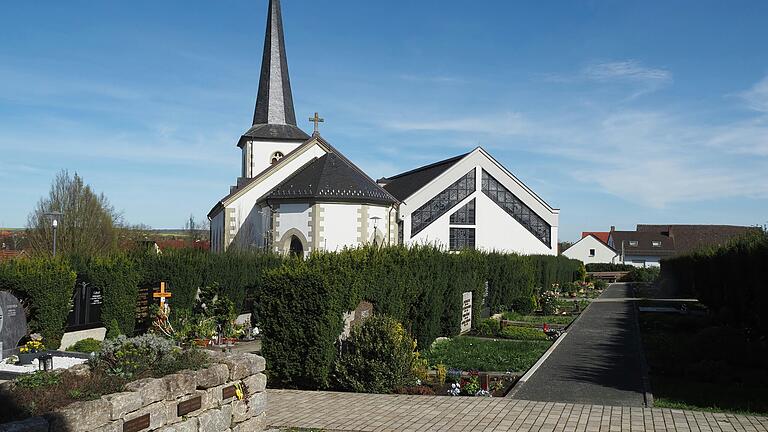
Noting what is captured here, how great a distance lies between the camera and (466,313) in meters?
22.1

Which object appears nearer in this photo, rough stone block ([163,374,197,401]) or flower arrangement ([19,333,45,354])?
rough stone block ([163,374,197,401])

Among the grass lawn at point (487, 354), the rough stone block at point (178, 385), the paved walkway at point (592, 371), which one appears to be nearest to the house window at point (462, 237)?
the paved walkway at point (592, 371)

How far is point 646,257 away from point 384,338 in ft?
288

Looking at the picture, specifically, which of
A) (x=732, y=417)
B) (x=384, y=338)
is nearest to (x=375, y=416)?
(x=384, y=338)

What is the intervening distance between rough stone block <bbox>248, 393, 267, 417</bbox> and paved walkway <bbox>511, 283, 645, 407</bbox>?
475 cm

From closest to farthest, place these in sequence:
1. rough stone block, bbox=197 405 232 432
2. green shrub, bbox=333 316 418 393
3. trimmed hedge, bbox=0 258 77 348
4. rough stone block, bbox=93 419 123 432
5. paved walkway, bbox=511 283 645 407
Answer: rough stone block, bbox=93 419 123 432 → rough stone block, bbox=197 405 232 432 → paved walkway, bbox=511 283 645 407 → green shrub, bbox=333 316 418 393 → trimmed hedge, bbox=0 258 77 348

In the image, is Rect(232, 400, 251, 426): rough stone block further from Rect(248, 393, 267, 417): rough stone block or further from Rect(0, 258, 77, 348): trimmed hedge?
Rect(0, 258, 77, 348): trimmed hedge

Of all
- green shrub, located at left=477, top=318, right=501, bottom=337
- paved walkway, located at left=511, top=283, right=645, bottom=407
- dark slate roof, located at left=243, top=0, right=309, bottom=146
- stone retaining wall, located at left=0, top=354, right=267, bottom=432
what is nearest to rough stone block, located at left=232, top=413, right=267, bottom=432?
stone retaining wall, located at left=0, top=354, right=267, bottom=432

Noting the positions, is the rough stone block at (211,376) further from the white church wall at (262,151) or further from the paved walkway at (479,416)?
the white church wall at (262,151)

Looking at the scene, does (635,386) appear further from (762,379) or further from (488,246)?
(488,246)

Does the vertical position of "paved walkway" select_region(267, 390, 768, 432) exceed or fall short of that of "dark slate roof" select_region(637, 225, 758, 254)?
it falls short

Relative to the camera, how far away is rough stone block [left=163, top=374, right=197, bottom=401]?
22.3 ft

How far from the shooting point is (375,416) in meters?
10.0

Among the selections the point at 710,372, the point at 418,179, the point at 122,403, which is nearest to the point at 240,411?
the point at 122,403
